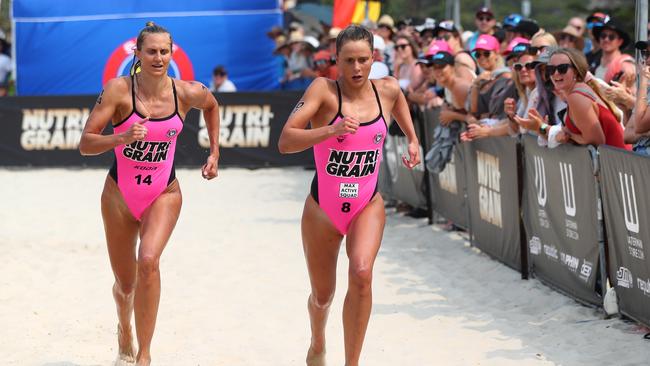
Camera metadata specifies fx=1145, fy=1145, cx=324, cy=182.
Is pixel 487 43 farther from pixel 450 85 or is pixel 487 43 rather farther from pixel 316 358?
pixel 316 358

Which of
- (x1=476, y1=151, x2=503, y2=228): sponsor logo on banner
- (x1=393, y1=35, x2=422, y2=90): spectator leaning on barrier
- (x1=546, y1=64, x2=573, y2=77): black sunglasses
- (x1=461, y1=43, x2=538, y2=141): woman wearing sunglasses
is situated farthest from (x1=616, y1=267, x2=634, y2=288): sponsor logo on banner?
(x1=393, y1=35, x2=422, y2=90): spectator leaning on barrier

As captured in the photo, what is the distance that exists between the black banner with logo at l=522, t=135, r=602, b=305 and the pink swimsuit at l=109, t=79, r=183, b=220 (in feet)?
9.74

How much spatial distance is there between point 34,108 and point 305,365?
12644 mm

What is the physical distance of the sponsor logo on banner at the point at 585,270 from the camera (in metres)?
8.03

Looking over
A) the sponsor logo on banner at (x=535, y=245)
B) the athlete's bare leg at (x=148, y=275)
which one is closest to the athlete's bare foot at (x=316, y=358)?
the athlete's bare leg at (x=148, y=275)

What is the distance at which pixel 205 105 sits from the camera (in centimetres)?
682

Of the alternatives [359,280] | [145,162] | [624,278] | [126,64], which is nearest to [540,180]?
[624,278]

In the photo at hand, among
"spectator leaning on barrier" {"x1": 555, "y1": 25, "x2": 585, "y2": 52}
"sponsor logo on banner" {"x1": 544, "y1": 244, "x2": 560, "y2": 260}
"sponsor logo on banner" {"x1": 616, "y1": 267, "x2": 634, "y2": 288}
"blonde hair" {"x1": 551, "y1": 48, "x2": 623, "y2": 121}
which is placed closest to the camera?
"sponsor logo on banner" {"x1": 616, "y1": 267, "x2": 634, "y2": 288}

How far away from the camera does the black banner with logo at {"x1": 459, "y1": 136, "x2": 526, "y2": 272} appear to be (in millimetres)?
9594

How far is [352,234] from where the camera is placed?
6.02 m

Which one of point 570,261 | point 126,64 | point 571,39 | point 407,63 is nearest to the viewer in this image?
point 570,261

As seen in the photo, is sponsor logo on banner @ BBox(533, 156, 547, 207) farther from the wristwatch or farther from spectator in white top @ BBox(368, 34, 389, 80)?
spectator in white top @ BBox(368, 34, 389, 80)

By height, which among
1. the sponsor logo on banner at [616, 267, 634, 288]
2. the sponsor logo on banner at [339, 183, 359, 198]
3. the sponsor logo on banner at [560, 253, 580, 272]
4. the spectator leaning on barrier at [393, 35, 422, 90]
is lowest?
the sponsor logo on banner at [560, 253, 580, 272]

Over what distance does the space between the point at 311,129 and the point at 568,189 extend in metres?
3.12
